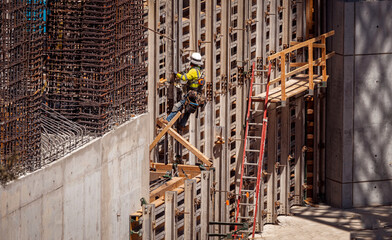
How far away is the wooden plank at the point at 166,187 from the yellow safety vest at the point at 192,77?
7.25 feet

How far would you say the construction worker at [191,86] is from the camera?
2644 centimetres

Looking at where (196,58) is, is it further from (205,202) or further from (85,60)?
(85,60)

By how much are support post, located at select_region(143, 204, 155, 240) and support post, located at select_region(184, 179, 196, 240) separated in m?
2.03

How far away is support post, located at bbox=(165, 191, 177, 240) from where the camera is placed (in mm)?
24281

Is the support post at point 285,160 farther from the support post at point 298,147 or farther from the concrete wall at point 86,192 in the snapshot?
the concrete wall at point 86,192

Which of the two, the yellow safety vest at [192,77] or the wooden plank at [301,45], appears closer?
the yellow safety vest at [192,77]

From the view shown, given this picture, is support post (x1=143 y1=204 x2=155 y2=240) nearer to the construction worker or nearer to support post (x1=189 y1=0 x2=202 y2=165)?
the construction worker

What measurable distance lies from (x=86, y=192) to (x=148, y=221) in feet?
7.59

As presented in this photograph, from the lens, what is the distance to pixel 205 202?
26859 mm

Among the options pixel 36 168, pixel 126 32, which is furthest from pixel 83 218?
pixel 126 32

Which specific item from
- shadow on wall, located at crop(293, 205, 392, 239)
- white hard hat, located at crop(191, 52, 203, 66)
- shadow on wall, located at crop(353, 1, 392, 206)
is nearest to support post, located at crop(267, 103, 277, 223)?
shadow on wall, located at crop(293, 205, 392, 239)

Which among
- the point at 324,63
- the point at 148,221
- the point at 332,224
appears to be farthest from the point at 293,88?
the point at 148,221

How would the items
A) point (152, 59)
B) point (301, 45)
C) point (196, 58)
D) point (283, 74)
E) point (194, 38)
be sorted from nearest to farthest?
1. point (152, 59)
2. point (196, 58)
3. point (194, 38)
4. point (283, 74)
5. point (301, 45)

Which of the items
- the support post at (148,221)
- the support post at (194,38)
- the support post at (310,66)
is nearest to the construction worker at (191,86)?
the support post at (194,38)
